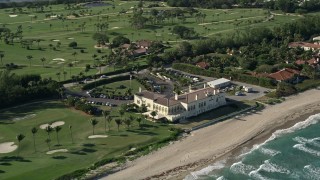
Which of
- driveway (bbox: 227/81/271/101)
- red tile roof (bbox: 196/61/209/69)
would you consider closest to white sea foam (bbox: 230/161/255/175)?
driveway (bbox: 227/81/271/101)

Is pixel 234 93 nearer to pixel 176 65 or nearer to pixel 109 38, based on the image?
pixel 176 65

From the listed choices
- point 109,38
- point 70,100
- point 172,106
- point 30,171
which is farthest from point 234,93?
point 109,38

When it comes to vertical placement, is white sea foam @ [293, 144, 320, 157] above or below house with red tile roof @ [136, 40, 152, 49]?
below

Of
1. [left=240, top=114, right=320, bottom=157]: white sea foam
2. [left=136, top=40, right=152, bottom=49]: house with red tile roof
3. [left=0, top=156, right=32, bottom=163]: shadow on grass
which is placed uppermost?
[left=136, top=40, right=152, bottom=49]: house with red tile roof

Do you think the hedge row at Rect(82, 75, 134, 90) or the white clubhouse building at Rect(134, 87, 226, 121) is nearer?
the white clubhouse building at Rect(134, 87, 226, 121)

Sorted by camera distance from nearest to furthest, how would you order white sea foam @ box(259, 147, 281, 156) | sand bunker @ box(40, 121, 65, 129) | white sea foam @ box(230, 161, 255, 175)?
white sea foam @ box(230, 161, 255, 175)
white sea foam @ box(259, 147, 281, 156)
sand bunker @ box(40, 121, 65, 129)

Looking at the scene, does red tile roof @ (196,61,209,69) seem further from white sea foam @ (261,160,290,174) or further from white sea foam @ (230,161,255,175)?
white sea foam @ (261,160,290,174)

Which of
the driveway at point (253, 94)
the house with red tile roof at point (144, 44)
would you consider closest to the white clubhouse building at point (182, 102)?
the driveway at point (253, 94)
